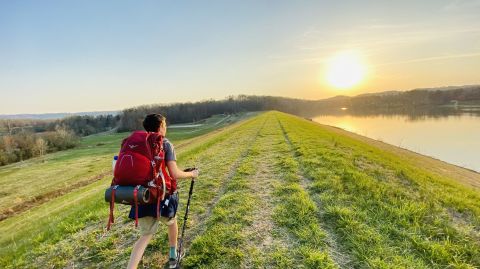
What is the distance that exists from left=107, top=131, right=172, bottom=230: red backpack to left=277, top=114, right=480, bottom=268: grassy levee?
3.42 meters

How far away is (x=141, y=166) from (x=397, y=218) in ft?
17.3

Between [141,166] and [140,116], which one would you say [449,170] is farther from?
[140,116]

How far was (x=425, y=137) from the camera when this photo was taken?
133ft

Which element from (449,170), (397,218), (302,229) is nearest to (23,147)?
(302,229)

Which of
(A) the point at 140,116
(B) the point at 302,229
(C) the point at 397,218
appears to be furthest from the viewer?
(A) the point at 140,116

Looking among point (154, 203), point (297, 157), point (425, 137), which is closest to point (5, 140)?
point (297, 157)

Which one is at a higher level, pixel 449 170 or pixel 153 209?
pixel 153 209

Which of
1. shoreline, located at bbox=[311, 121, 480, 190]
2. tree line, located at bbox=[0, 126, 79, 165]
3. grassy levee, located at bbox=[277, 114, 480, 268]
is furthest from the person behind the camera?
tree line, located at bbox=[0, 126, 79, 165]

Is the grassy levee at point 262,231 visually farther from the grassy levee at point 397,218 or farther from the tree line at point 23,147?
the tree line at point 23,147

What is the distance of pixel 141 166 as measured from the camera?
12.5ft

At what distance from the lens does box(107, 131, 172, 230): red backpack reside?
3.79m

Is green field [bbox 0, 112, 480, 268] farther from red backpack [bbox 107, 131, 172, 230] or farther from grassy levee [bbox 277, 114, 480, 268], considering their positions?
red backpack [bbox 107, 131, 172, 230]

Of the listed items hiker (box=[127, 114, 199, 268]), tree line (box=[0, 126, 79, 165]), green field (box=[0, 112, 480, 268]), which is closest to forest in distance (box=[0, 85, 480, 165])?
tree line (box=[0, 126, 79, 165])

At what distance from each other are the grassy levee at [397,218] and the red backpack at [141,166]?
3416mm
